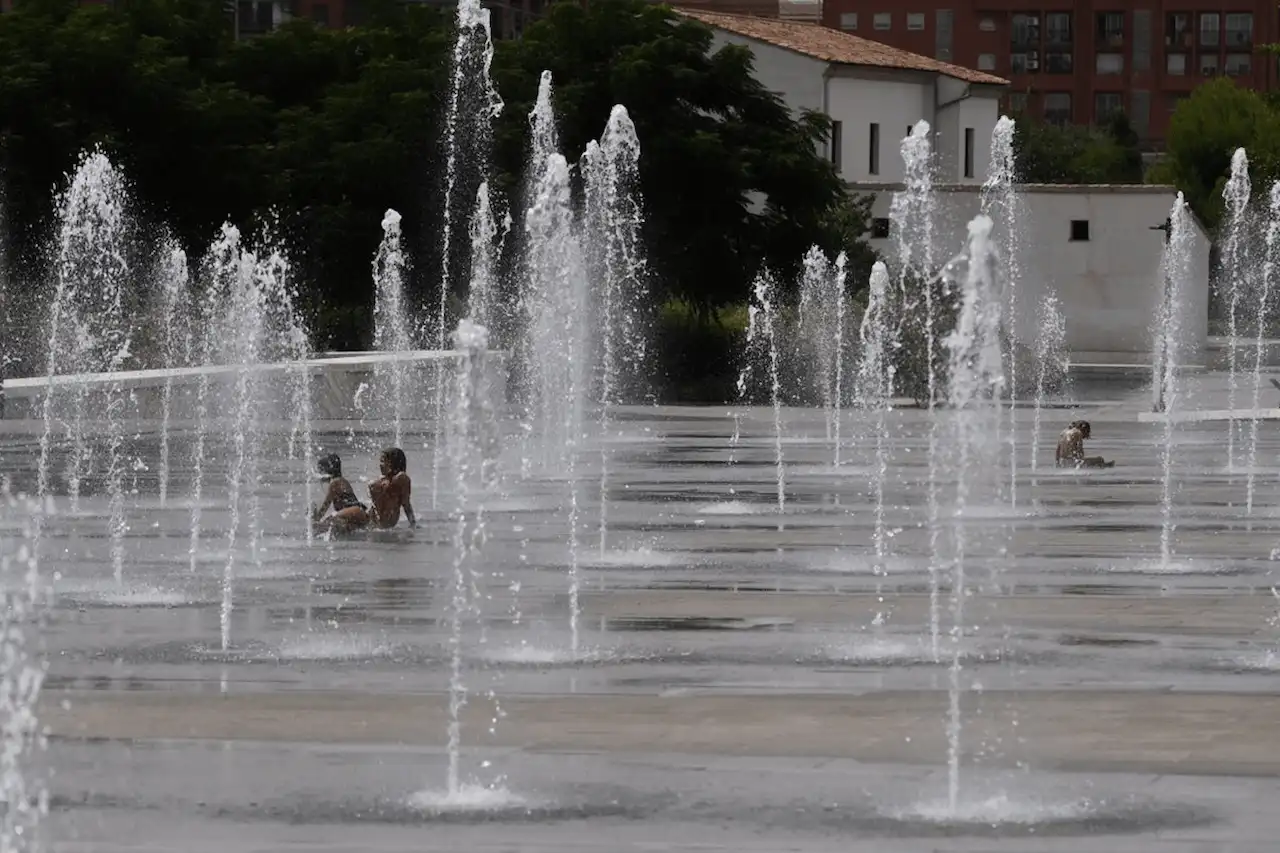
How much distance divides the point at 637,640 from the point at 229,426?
19.0 m

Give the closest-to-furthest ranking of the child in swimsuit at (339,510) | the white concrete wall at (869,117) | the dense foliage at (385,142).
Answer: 1. the child in swimsuit at (339,510)
2. the dense foliage at (385,142)
3. the white concrete wall at (869,117)

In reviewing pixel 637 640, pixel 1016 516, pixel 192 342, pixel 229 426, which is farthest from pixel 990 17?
pixel 637 640

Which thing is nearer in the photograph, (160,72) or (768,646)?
(768,646)

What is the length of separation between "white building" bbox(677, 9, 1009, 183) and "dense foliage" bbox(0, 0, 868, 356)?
2088 cm

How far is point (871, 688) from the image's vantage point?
11.1 meters

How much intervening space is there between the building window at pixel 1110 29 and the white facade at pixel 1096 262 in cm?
6565

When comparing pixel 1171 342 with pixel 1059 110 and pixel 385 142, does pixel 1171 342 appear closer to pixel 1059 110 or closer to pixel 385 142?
pixel 385 142

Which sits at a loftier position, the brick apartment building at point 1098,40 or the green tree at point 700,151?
the brick apartment building at point 1098,40

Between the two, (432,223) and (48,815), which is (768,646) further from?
(432,223)

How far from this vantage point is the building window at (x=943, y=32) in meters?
130

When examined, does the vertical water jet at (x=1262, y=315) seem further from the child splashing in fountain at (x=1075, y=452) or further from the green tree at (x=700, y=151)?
the green tree at (x=700, y=151)

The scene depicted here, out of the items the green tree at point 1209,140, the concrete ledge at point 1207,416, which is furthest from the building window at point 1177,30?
the concrete ledge at point 1207,416

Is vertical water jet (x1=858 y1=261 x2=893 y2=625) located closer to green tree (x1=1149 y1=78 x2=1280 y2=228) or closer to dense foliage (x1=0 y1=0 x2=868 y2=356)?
dense foliage (x1=0 y1=0 x2=868 y2=356)

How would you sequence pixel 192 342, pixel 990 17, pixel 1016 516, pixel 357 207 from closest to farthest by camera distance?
pixel 1016 516, pixel 192 342, pixel 357 207, pixel 990 17
